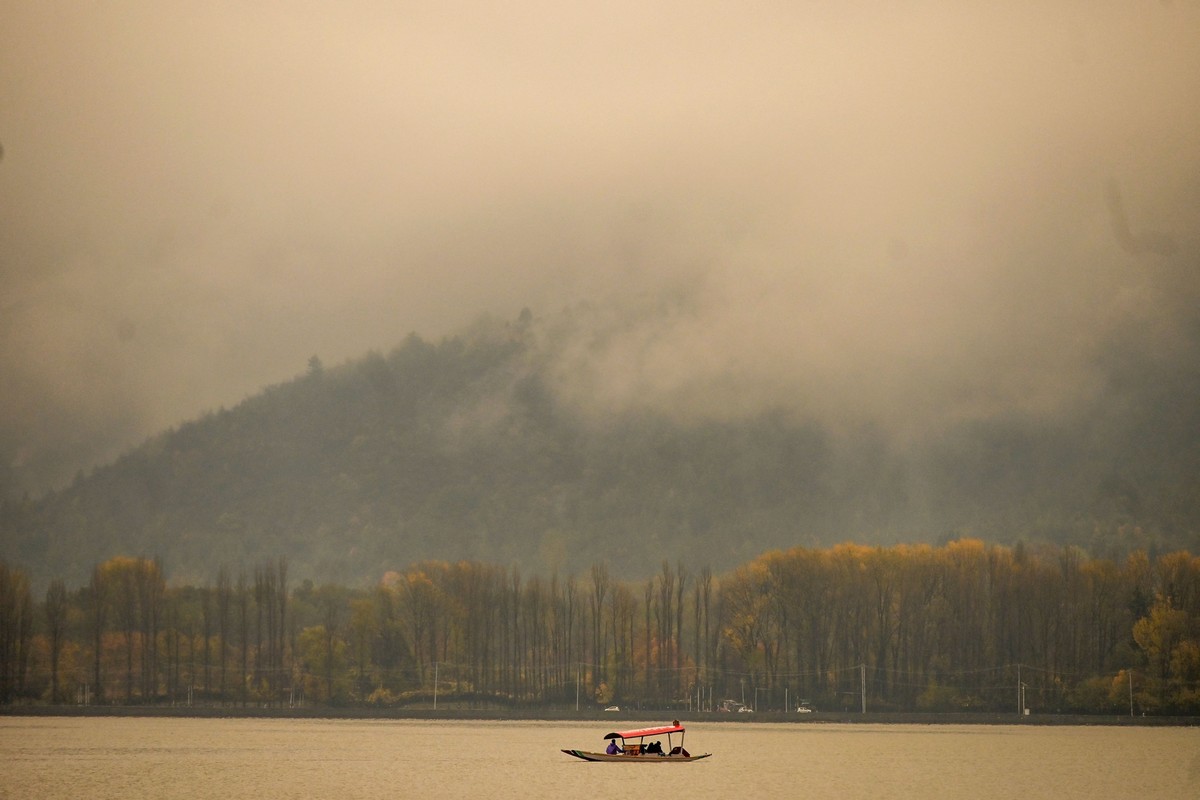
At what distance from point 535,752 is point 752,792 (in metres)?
38.1

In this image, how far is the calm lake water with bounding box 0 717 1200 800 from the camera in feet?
291

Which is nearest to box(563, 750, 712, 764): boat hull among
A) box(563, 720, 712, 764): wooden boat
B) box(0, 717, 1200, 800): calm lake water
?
box(563, 720, 712, 764): wooden boat

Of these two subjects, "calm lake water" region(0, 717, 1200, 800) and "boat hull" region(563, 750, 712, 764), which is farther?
"boat hull" region(563, 750, 712, 764)

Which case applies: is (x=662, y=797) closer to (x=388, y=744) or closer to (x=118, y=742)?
(x=388, y=744)

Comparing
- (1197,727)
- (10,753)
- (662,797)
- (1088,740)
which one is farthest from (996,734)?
(10,753)

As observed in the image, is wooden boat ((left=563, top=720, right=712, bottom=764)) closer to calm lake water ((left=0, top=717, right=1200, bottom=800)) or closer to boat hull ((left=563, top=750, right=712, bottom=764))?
boat hull ((left=563, top=750, right=712, bottom=764))

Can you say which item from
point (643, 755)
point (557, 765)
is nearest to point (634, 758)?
point (643, 755)

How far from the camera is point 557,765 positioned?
357 ft

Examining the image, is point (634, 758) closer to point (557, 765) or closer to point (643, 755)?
point (643, 755)

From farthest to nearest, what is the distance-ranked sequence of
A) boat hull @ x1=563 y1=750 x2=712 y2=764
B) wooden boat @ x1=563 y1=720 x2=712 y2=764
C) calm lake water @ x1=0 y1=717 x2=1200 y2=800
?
boat hull @ x1=563 y1=750 x2=712 y2=764, wooden boat @ x1=563 y1=720 x2=712 y2=764, calm lake water @ x1=0 y1=717 x2=1200 y2=800

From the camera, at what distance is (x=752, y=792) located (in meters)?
89.6

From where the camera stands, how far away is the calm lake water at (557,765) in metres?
88.6

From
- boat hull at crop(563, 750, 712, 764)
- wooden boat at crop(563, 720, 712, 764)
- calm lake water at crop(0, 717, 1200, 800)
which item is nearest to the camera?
calm lake water at crop(0, 717, 1200, 800)

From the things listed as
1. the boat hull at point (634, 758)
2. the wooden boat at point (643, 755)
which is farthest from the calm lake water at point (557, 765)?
the wooden boat at point (643, 755)
